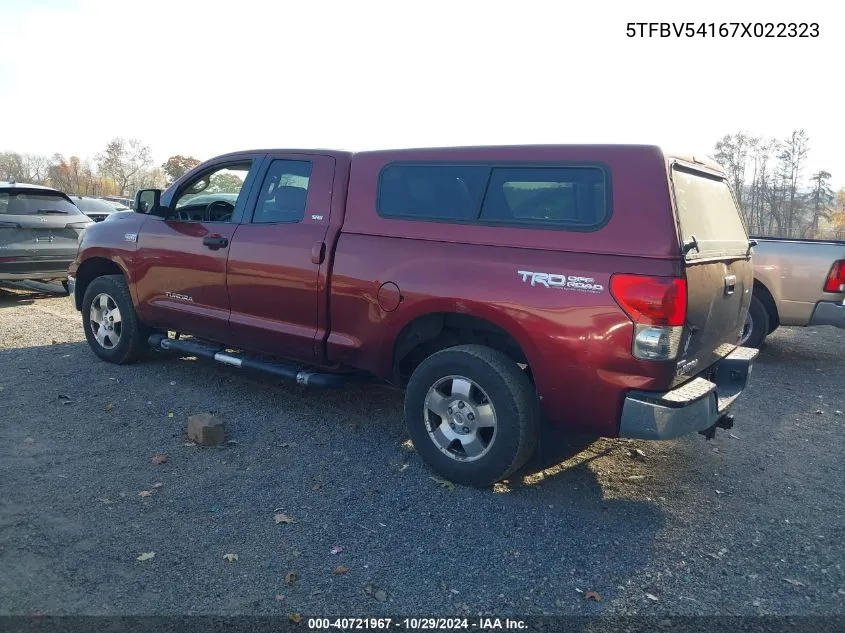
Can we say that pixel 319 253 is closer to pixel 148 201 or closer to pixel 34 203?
pixel 148 201

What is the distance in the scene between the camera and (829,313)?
23.6 feet

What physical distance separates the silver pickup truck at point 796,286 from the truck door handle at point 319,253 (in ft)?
16.1

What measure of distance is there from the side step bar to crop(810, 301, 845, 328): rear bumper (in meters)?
5.51

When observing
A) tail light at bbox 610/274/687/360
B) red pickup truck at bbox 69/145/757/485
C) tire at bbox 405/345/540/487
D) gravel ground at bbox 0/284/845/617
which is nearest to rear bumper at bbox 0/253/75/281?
gravel ground at bbox 0/284/845/617

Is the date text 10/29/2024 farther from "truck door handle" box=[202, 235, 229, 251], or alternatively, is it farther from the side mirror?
the side mirror

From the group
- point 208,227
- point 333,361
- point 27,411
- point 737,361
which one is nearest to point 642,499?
point 737,361

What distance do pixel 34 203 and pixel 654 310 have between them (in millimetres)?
9370

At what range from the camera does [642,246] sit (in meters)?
3.41

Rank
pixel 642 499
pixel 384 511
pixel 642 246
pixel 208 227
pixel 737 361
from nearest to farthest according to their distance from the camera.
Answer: pixel 642 246 < pixel 384 511 < pixel 642 499 < pixel 737 361 < pixel 208 227

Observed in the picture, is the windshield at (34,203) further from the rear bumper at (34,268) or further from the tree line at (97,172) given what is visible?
the tree line at (97,172)

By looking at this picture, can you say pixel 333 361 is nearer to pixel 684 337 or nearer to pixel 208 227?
pixel 208 227

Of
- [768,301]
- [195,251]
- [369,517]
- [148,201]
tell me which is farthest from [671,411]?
[768,301]

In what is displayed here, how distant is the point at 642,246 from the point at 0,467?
3996 millimetres

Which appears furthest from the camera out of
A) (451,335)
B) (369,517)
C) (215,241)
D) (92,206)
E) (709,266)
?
(92,206)
